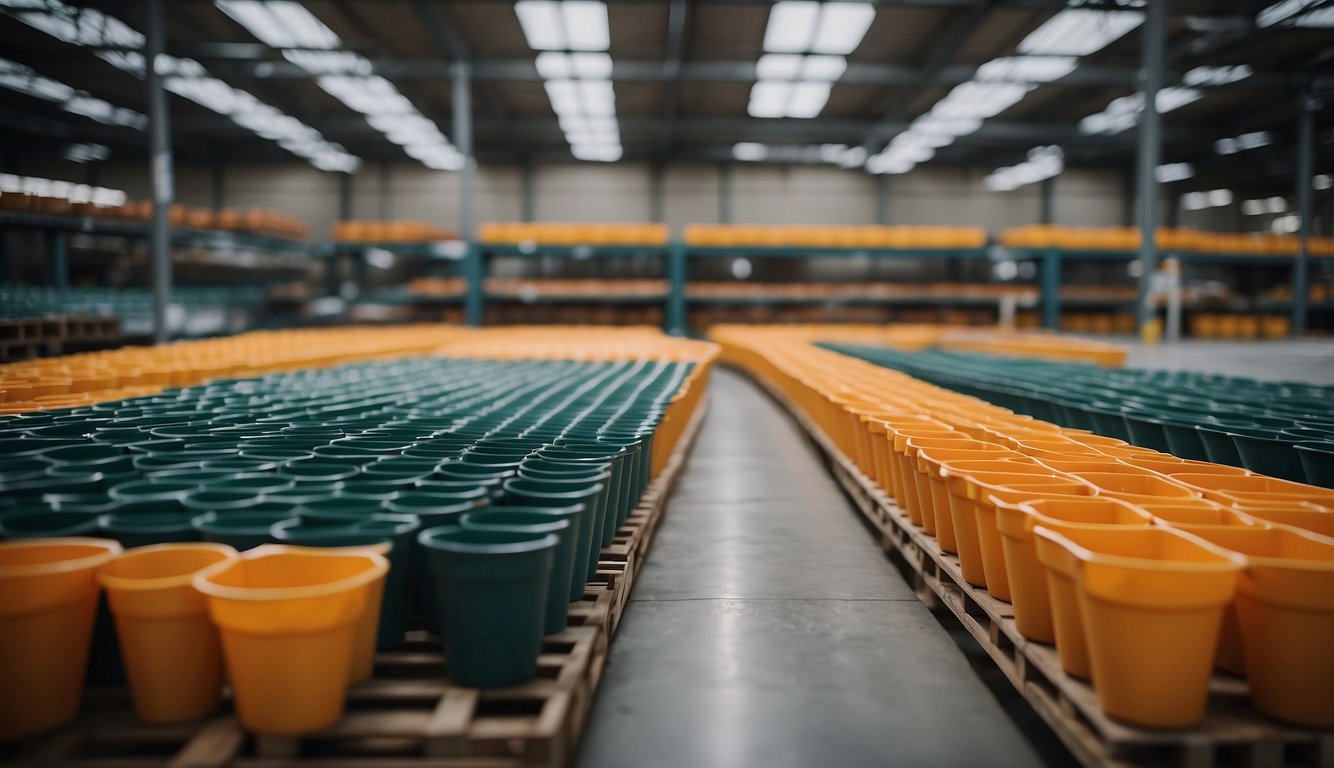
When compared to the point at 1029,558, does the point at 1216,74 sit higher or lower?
higher

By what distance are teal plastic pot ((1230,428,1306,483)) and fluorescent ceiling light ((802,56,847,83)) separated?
13.1 meters

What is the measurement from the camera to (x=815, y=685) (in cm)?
251

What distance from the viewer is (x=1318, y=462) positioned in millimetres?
3064

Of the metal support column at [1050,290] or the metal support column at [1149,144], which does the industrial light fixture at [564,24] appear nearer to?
the metal support column at [1149,144]

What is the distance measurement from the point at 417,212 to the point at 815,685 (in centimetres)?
2218

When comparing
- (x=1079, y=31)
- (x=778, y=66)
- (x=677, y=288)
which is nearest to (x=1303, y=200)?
(x=1079, y=31)

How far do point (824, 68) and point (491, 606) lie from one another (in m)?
15.5

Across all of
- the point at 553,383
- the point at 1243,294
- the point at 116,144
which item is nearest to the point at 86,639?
the point at 553,383

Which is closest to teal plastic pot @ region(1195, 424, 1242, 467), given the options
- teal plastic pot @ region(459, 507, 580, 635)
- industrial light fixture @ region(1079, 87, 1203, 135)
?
teal plastic pot @ region(459, 507, 580, 635)

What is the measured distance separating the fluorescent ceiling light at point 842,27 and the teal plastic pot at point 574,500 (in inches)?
477

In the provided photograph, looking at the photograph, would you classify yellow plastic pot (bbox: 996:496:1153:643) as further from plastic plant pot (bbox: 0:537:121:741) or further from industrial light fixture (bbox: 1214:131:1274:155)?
industrial light fixture (bbox: 1214:131:1274:155)

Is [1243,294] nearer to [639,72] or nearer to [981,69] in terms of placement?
[981,69]

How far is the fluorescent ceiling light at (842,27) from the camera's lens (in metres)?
12.6

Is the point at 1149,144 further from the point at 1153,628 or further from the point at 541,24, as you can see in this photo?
the point at 1153,628
